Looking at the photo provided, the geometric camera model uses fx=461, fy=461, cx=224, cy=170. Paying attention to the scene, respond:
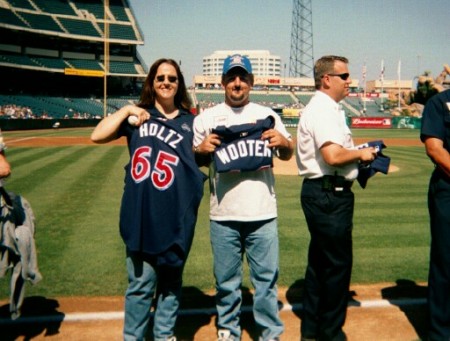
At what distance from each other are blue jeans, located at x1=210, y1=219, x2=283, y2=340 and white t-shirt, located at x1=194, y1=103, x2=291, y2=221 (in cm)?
8

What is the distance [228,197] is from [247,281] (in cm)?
191

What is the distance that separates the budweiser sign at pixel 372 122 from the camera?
48.0 meters

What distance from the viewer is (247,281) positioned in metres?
4.97

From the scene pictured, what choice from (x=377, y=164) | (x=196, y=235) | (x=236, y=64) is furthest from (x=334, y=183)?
(x=196, y=235)

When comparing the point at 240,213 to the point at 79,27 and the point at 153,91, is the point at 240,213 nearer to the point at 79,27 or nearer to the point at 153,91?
the point at 153,91

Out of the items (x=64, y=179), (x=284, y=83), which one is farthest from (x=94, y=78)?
(x=64, y=179)

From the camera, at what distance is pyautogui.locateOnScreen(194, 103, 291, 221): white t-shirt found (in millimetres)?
3334

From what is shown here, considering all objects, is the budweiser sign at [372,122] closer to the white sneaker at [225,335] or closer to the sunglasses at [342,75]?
the sunglasses at [342,75]

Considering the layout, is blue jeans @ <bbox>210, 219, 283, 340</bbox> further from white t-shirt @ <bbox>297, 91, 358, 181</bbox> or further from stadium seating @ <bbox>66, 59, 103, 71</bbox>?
stadium seating @ <bbox>66, 59, 103, 71</bbox>

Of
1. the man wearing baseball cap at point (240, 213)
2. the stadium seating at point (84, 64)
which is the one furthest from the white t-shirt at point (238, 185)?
the stadium seating at point (84, 64)

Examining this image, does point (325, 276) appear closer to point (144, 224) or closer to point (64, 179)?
point (144, 224)

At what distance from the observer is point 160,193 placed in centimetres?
304

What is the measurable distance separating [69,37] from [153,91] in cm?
5024

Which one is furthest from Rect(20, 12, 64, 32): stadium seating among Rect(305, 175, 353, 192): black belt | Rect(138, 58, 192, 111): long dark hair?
Rect(305, 175, 353, 192): black belt
